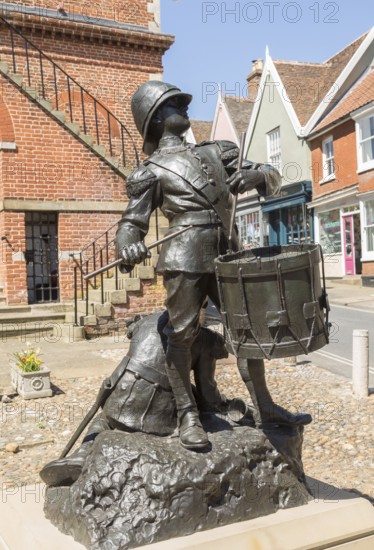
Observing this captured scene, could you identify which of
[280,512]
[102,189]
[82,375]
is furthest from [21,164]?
[280,512]

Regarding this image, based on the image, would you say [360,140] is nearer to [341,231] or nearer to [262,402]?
[341,231]

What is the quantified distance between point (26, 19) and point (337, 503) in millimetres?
13606

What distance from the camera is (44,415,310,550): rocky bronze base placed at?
2.94 meters

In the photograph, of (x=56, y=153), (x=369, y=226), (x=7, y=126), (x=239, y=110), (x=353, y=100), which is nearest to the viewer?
(x=7, y=126)

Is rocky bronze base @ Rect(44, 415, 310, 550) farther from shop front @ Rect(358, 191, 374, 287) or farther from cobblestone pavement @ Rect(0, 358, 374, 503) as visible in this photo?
shop front @ Rect(358, 191, 374, 287)

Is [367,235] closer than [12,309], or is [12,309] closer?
[12,309]

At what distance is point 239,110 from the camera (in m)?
28.9

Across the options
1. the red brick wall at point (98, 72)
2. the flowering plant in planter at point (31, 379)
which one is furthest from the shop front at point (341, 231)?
the flowering plant in planter at point (31, 379)

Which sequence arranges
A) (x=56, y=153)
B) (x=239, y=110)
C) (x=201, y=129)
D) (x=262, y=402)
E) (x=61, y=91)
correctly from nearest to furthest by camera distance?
(x=262, y=402) < (x=56, y=153) < (x=61, y=91) < (x=239, y=110) < (x=201, y=129)

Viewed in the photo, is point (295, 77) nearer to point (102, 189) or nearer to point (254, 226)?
point (254, 226)

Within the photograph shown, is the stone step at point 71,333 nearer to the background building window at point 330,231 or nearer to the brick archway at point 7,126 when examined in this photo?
the brick archway at point 7,126

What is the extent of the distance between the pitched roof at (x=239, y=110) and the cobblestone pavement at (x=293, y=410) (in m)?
21.2

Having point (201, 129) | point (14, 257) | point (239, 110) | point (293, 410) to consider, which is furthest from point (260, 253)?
point (201, 129)

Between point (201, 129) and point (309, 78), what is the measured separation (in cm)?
916
